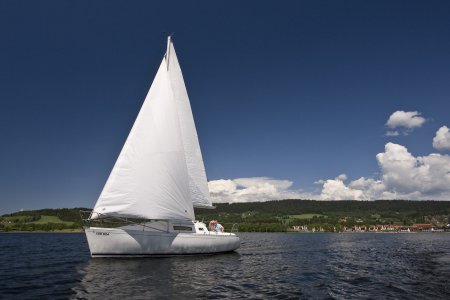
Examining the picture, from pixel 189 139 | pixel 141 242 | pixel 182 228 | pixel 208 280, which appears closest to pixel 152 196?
pixel 141 242

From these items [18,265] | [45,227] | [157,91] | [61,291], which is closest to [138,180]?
[157,91]

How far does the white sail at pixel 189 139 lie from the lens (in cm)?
3703

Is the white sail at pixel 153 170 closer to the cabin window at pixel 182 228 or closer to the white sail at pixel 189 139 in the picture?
the cabin window at pixel 182 228

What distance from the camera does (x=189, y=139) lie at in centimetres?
3812

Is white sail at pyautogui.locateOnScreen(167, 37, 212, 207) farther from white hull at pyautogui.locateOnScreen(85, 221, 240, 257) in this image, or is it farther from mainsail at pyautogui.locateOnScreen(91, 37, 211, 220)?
white hull at pyautogui.locateOnScreen(85, 221, 240, 257)

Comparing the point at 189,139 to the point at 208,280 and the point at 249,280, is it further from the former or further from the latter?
the point at 249,280

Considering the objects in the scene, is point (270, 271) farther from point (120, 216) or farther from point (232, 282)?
point (120, 216)

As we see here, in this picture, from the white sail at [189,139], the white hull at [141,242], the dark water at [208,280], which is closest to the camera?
the dark water at [208,280]

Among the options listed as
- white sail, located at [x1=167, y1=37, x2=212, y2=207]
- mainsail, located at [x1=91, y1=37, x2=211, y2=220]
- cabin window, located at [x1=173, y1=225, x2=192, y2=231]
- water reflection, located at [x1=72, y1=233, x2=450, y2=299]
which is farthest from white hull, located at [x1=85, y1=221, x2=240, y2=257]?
white sail, located at [x1=167, y1=37, x2=212, y2=207]

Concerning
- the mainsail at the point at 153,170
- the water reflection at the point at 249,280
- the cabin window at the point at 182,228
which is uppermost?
the mainsail at the point at 153,170

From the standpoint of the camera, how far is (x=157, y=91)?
33.5 meters

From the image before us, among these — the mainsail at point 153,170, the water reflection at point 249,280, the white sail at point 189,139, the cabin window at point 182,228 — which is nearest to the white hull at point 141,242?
the cabin window at point 182,228

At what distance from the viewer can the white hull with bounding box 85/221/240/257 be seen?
29812 millimetres

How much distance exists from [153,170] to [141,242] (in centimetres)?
605
